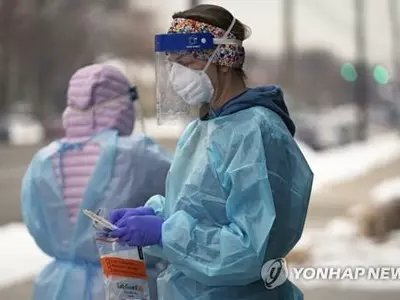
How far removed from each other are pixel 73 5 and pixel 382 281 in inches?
82.2

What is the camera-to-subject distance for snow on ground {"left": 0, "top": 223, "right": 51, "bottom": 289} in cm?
367

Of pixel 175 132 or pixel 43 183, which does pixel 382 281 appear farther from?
pixel 43 183

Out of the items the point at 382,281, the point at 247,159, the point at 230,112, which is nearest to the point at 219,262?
the point at 247,159

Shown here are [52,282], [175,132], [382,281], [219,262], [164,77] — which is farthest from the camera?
[382,281]

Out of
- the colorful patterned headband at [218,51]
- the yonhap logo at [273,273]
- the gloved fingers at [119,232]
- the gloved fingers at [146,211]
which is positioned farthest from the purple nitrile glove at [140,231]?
the colorful patterned headband at [218,51]

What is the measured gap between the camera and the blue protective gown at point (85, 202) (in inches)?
84.1

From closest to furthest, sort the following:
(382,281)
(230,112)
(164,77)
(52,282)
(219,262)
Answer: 1. (219,262)
2. (230,112)
3. (164,77)
4. (52,282)
5. (382,281)

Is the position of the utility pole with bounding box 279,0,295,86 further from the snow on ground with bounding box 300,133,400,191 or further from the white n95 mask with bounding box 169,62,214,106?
the white n95 mask with bounding box 169,62,214,106

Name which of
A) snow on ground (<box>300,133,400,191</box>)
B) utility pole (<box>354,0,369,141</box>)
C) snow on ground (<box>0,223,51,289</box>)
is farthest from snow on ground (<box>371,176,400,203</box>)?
snow on ground (<box>0,223,51,289</box>)

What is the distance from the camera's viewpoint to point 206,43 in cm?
161

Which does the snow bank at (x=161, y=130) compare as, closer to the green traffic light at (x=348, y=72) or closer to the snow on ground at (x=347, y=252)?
the snow on ground at (x=347, y=252)

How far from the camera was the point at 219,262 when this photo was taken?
4.99 feet

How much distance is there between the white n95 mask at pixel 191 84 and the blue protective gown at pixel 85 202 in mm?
497

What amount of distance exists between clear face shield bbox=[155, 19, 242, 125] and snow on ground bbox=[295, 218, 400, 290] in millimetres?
1914
